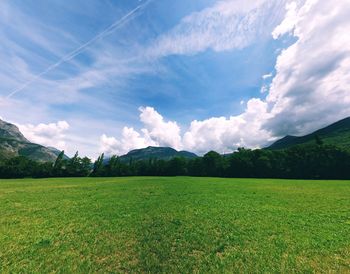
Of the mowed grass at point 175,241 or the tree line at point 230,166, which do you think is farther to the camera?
the tree line at point 230,166

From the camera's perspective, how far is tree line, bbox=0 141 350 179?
100m

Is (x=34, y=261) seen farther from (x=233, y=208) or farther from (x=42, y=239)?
(x=233, y=208)

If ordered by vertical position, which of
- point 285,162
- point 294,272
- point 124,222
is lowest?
point 294,272

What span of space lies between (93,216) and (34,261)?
7895 millimetres

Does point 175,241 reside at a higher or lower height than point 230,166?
lower

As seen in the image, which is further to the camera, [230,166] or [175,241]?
[230,166]

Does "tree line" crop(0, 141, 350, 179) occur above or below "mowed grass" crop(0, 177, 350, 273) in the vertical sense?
above

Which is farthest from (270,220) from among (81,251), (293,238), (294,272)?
(81,251)

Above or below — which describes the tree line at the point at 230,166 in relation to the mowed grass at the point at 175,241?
above

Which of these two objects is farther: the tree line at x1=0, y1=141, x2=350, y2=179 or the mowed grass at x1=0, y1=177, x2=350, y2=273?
the tree line at x1=0, y1=141, x2=350, y2=179

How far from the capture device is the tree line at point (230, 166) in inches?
3949

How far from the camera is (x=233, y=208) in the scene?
20062 millimetres

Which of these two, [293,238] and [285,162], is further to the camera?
[285,162]

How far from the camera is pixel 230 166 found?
121m
